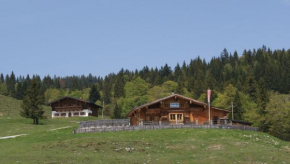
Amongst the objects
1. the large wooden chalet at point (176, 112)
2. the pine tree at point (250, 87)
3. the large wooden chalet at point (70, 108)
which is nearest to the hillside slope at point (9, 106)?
the large wooden chalet at point (70, 108)

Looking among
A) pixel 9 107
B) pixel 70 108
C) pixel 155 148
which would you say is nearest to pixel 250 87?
pixel 70 108

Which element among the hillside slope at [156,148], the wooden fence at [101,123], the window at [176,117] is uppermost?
the window at [176,117]

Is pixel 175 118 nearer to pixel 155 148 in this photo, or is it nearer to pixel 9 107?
pixel 155 148

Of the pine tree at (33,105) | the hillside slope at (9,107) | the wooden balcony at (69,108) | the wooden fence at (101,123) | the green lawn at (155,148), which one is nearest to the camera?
the green lawn at (155,148)

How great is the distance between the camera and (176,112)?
257 ft

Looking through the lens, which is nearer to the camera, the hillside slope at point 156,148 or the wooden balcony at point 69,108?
the hillside slope at point 156,148

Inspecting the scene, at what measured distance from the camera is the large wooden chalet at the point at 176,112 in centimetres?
7731

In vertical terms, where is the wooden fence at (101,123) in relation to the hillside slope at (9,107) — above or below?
below

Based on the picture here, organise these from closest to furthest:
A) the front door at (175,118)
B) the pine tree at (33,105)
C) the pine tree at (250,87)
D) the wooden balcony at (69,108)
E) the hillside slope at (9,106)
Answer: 1. the front door at (175,118)
2. the pine tree at (33,105)
3. the wooden balcony at (69,108)
4. the hillside slope at (9,106)
5. the pine tree at (250,87)

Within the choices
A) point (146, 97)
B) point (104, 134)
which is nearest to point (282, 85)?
point (146, 97)

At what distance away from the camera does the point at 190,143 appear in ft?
156

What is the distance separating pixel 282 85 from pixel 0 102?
12041 cm

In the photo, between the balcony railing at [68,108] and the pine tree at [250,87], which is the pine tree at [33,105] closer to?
the balcony railing at [68,108]

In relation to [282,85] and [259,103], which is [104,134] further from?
[282,85]
